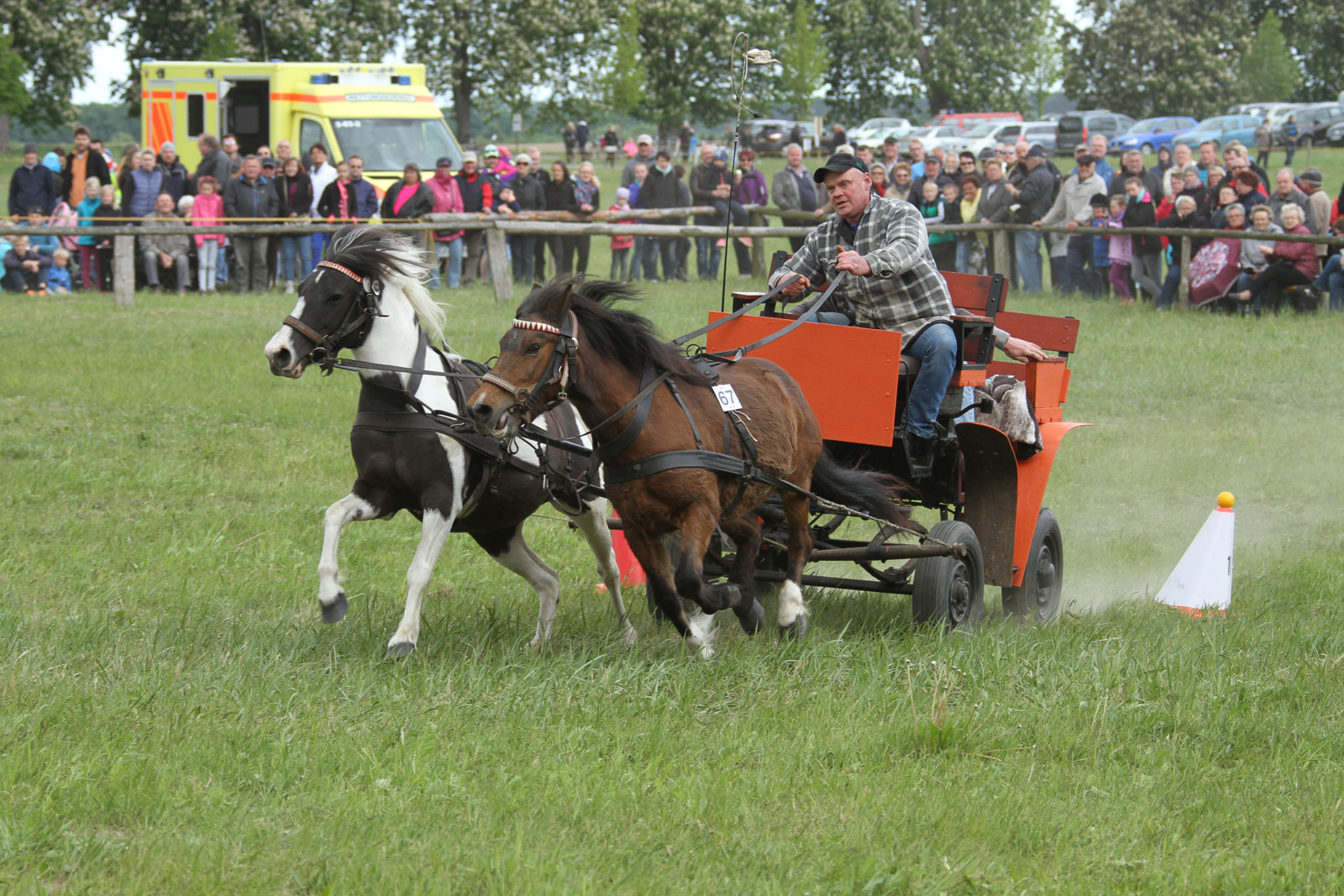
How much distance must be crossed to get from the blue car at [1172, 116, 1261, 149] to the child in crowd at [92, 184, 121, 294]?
39.2 meters

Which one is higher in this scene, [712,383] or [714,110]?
[714,110]

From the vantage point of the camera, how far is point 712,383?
5.94 m

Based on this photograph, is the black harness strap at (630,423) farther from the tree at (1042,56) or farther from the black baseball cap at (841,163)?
the tree at (1042,56)

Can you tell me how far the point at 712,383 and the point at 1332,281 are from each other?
13459 mm

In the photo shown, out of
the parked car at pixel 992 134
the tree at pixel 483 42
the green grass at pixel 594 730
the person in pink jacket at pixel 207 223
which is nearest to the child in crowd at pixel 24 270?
the person in pink jacket at pixel 207 223

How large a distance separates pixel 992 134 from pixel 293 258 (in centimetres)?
3881

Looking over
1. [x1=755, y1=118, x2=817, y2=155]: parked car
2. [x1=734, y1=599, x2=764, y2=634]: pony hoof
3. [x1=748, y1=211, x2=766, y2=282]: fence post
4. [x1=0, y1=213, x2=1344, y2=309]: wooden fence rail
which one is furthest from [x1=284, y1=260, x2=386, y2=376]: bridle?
[x1=755, y1=118, x2=817, y2=155]: parked car

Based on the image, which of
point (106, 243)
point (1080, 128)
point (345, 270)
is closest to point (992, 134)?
point (1080, 128)

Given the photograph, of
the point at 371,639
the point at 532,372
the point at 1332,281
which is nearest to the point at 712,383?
the point at 532,372

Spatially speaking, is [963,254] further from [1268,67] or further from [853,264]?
[1268,67]

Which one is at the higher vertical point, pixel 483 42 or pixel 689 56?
pixel 689 56

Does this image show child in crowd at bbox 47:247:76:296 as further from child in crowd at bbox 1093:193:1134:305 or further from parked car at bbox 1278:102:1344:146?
parked car at bbox 1278:102:1344:146

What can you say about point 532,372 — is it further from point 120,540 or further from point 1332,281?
point 1332,281

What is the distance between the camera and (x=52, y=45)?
44.6 m
